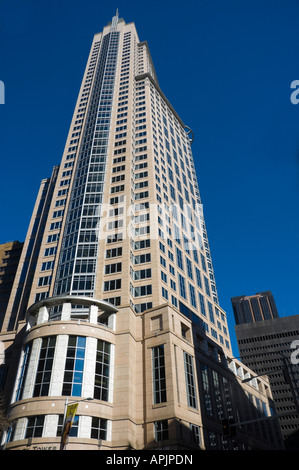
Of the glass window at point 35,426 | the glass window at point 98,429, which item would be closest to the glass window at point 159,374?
the glass window at point 98,429

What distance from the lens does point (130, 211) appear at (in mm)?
69688

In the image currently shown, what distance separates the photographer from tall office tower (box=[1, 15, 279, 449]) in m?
41.2

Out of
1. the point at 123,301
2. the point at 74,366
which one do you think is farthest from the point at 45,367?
the point at 123,301

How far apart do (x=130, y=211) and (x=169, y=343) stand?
30336 millimetres

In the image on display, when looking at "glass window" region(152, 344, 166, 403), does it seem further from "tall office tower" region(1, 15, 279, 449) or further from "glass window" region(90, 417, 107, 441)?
"glass window" region(90, 417, 107, 441)

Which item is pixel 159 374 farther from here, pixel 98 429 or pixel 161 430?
A: pixel 98 429

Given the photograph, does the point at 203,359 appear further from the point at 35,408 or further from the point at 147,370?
the point at 35,408

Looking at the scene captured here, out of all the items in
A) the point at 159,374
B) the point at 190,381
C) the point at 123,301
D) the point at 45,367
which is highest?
the point at 123,301

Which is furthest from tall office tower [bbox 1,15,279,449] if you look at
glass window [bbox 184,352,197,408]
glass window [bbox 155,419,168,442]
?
glass window [bbox 184,352,197,408]

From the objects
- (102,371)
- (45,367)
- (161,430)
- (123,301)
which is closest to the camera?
(45,367)

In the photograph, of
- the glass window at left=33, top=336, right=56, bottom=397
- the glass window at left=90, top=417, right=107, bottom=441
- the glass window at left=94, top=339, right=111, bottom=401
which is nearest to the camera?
the glass window at left=90, top=417, right=107, bottom=441

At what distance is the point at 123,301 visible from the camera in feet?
184

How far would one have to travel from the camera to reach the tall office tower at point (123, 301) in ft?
135

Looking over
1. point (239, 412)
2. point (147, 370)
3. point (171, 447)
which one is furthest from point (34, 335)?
point (239, 412)
